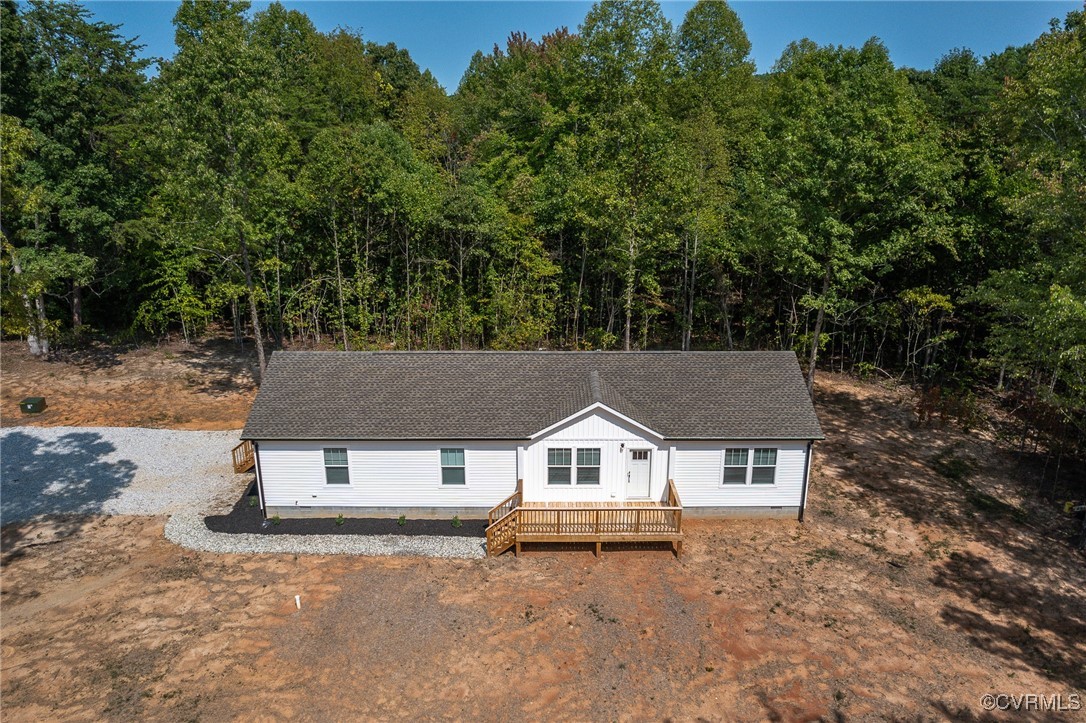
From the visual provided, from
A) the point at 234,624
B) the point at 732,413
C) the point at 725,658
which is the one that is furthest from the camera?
the point at 732,413

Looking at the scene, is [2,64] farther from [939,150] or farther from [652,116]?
[939,150]

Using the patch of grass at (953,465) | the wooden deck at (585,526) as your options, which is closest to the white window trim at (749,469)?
the wooden deck at (585,526)

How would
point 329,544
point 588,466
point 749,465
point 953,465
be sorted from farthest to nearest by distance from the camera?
point 953,465 < point 749,465 < point 588,466 < point 329,544

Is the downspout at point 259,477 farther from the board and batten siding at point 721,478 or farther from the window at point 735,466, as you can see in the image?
the window at point 735,466

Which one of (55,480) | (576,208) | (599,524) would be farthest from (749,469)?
(55,480)

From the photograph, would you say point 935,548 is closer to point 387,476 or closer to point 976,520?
point 976,520

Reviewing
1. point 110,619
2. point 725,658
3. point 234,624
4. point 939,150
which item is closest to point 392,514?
point 234,624
